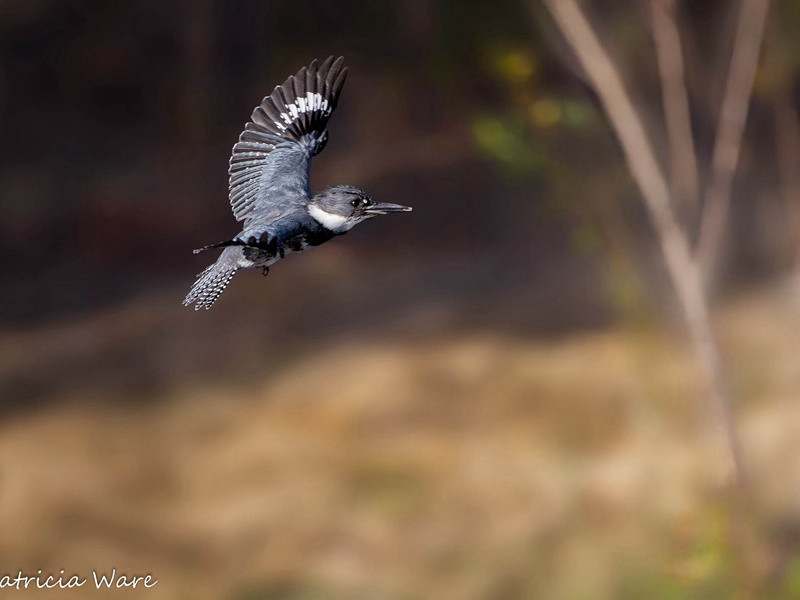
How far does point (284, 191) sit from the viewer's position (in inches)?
13.2

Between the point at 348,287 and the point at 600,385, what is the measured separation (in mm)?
391

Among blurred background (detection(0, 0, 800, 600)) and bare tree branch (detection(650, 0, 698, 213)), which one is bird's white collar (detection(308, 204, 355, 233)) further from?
blurred background (detection(0, 0, 800, 600))

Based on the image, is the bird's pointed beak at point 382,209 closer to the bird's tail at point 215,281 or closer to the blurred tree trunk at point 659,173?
the bird's tail at point 215,281

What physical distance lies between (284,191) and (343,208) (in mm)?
32

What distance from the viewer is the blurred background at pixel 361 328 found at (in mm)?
1604

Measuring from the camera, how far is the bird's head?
30 centimetres

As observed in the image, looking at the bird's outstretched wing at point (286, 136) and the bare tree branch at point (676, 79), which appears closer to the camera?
the bird's outstretched wing at point (286, 136)

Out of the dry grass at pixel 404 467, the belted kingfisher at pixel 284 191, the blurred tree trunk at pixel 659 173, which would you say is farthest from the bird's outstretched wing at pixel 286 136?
the dry grass at pixel 404 467

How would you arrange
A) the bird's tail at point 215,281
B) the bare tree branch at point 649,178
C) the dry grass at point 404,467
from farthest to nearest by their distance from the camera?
1. the dry grass at point 404,467
2. the bare tree branch at point 649,178
3. the bird's tail at point 215,281

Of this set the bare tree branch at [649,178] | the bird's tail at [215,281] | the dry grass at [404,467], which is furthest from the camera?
the dry grass at [404,467]

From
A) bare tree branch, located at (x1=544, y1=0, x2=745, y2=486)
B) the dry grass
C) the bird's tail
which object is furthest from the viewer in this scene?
the dry grass

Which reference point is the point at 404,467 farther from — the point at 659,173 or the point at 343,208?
the point at 343,208

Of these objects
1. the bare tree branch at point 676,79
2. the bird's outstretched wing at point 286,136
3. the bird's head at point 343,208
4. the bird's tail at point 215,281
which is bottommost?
the bird's tail at point 215,281

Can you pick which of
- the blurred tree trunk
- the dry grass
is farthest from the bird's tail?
the dry grass
